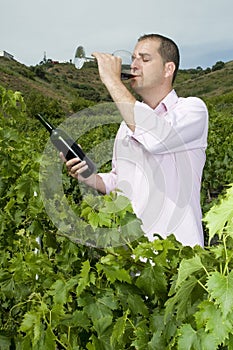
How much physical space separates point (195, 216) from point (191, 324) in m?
0.91

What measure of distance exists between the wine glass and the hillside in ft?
136

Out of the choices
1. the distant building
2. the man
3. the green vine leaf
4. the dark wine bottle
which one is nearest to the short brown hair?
the man

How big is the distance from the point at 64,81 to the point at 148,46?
55.1 metres

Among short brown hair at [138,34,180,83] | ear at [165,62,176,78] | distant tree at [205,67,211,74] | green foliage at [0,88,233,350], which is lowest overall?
green foliage at [0,88,233,350]

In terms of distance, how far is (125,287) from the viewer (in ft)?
6.00

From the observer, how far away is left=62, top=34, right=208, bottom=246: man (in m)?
2.20

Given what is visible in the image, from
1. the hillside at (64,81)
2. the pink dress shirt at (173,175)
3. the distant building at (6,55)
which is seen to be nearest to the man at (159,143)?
the pink dress shirt at (173,175)

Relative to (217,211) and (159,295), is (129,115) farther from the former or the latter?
(217,211)

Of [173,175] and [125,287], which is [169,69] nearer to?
[173,175]

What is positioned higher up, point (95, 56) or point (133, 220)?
point (95, 56)

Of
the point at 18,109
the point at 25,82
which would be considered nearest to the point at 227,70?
the point at 25,82

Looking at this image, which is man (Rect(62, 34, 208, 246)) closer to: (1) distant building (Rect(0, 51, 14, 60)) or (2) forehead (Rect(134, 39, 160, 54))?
(2) forehead (Rect(134, 39, 160, 54))

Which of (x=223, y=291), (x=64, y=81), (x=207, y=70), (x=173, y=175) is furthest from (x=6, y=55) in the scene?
(x=223, y=291)

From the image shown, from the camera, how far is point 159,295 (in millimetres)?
1780
